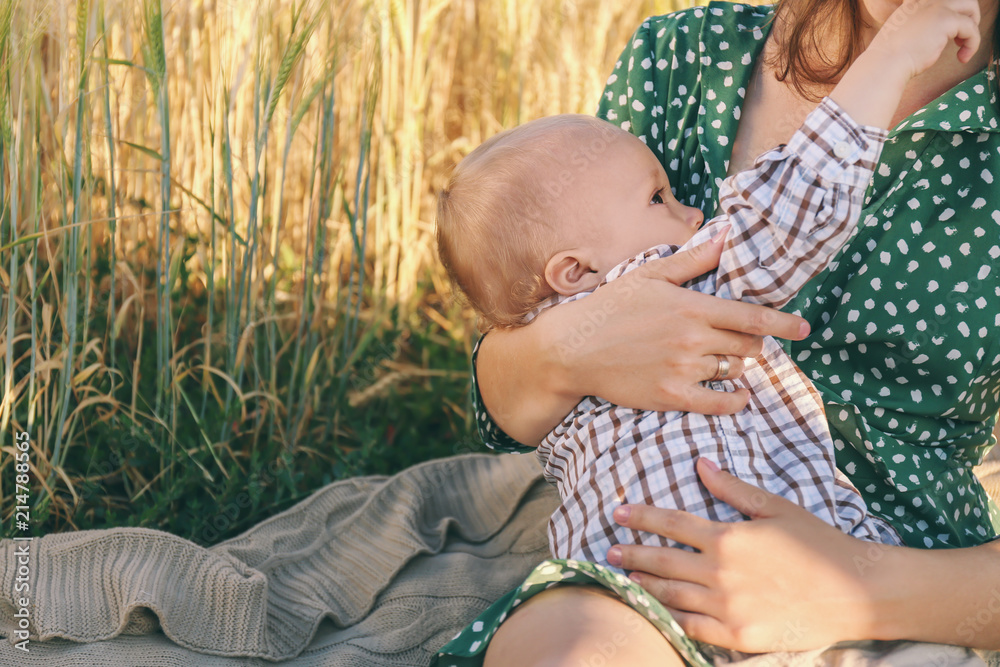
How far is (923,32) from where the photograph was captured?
90cm

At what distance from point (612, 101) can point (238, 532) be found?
1.01m

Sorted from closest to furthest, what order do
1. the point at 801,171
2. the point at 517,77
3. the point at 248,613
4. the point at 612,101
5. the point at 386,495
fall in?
the point at 801,171
the point at 248,613
the point at 612,101
the point at 386,495
the point at 517,77

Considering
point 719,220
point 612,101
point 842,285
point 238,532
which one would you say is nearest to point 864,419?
point 842,285

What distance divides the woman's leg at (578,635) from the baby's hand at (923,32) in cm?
64

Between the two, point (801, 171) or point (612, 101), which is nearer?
point (801, 171)

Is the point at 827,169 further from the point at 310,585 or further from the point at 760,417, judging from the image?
the point at 310,585

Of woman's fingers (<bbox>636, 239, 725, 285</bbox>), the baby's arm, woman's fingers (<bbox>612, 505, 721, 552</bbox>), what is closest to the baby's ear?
woman's fingers (<bbox>636, 239, 725, 285</bbox>)

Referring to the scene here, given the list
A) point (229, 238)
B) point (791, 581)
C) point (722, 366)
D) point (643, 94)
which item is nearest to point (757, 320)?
point (722, 366)

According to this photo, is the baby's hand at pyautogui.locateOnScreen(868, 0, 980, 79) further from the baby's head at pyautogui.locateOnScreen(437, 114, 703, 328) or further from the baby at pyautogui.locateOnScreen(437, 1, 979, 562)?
the baby's head at pyautogui.locateOnScreen(437, 114, 703, 328)

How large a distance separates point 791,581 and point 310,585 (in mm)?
760

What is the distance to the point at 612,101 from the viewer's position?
1.34 m

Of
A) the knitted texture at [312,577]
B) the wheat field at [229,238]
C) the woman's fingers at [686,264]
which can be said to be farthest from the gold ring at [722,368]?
the wheat field at [229,238]

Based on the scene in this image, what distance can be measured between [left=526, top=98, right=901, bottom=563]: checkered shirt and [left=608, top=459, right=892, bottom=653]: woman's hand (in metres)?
0.04

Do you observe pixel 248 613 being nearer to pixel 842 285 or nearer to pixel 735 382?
pixel 735 382
